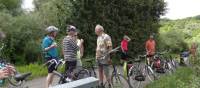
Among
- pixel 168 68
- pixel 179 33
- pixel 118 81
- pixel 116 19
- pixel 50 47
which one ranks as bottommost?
pixel 118 81

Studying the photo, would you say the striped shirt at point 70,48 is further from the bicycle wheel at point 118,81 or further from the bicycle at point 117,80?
the bicycle wheel at point 118,81

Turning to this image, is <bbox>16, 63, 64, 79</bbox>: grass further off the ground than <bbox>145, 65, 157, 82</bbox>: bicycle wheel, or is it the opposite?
<bbox>16, 63, 64, 79</bbox>: grass

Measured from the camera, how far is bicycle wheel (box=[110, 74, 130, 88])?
13148 mm

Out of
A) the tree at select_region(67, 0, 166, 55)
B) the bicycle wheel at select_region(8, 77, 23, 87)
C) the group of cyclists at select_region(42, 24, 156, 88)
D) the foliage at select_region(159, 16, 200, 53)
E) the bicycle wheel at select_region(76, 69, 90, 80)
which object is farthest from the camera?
the foliage at select_region(159, 16, 200, 53)

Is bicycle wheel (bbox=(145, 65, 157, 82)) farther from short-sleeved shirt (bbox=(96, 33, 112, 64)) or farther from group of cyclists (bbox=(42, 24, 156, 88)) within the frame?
short-sleeved shirt (bbox=(96, 33, 112, 64))

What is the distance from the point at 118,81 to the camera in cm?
1330

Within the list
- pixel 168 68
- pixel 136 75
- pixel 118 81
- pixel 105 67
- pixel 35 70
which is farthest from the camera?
pixel 35 70

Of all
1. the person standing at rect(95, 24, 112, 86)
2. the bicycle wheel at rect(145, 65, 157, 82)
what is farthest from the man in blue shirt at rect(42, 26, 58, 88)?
the bicycle wheel at rect(145, 65, 157, 82)

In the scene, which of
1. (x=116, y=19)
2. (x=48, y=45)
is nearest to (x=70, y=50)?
(x=48, y=45)

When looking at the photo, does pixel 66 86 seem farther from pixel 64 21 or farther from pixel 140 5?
pixel 140 5

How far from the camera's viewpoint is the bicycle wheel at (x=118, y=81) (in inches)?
518

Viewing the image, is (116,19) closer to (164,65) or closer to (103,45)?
(164,65)

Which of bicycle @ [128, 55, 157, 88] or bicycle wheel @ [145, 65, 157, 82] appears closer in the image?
bicycle @ [128, 55, 157, 88]

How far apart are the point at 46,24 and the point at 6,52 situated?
3768mm
